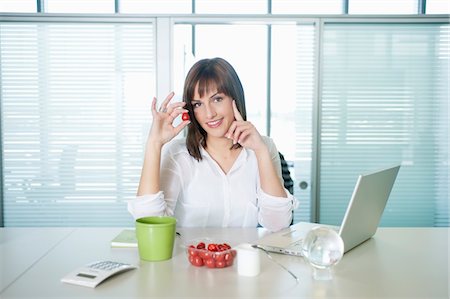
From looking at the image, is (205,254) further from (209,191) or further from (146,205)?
(209,191)

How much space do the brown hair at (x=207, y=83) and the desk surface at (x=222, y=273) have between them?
0.58 metres

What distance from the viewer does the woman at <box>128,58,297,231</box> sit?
1.89 metres

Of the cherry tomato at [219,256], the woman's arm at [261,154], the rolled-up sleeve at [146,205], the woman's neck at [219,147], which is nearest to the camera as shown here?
the cherry tomato at [219,256]

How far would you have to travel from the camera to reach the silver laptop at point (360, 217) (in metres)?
1.36

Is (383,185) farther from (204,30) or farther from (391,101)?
(204,30)

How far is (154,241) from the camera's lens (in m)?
1.35

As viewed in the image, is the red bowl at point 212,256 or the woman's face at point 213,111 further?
the woman's face at point 213,111

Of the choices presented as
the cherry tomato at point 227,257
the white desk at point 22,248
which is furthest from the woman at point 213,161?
the cherry tomato at point 227,257

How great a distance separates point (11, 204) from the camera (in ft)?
10.8

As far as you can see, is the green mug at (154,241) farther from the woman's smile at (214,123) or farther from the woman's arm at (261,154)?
the woman's smile at (214,123)

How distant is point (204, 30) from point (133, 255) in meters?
2.71

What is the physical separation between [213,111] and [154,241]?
2.69 feet

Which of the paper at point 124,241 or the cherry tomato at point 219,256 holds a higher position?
the cherry tomato at point 219,256

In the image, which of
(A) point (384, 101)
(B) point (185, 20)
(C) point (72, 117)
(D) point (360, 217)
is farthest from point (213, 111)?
(A) point (384, 101)
